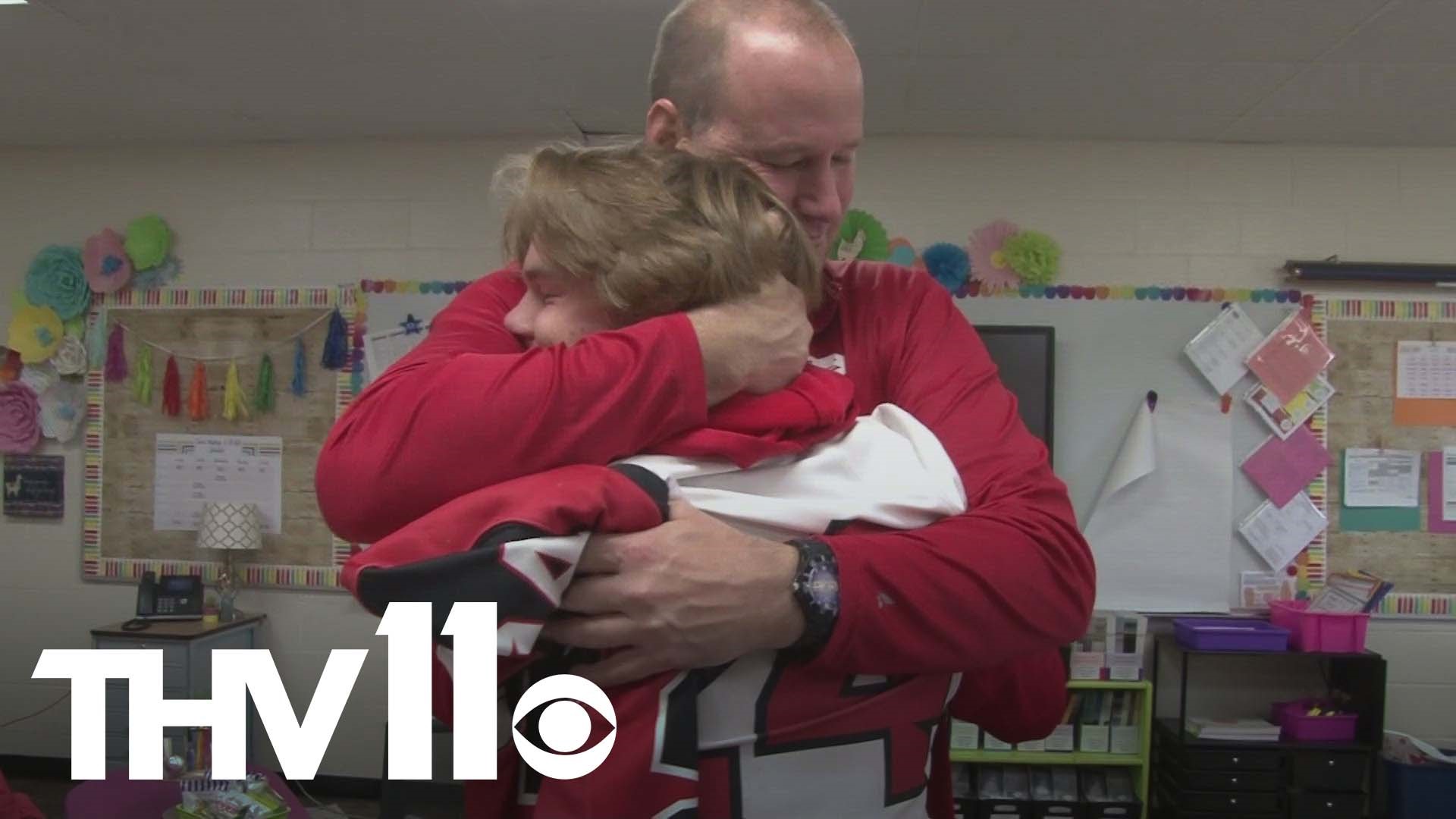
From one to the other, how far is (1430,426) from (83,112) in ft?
18.1

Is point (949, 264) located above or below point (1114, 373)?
above

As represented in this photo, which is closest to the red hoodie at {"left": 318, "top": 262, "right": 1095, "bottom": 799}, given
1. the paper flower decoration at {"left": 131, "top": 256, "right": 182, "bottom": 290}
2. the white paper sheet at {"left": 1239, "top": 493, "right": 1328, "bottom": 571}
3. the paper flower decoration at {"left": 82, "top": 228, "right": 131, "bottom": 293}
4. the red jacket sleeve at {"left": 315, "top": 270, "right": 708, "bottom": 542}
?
the red jacket sleeve at {"left": 315, "top": 270, "right": 708, "bottom": 542}

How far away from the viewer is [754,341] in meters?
0.72

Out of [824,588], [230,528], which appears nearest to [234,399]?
[230,528]

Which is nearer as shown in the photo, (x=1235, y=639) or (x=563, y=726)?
(x=563, y=726)

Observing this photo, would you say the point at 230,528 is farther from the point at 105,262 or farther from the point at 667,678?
the point at 667,678

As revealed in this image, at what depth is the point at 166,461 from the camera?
4.55m

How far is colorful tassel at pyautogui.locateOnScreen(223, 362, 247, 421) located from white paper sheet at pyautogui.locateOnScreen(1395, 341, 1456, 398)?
4780 mm

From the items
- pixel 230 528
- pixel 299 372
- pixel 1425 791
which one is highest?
pixel 299 372

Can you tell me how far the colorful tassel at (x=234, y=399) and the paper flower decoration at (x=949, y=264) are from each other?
2.96m

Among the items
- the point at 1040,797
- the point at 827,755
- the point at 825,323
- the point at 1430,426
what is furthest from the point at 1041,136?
the point at 827,755

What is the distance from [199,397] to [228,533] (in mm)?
647

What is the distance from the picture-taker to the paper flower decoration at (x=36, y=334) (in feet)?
15.0

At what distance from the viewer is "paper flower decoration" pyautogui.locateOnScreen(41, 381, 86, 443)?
15.1ft
